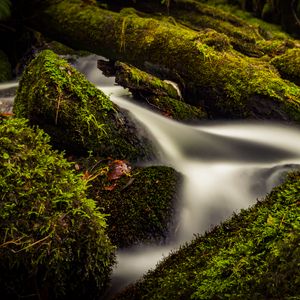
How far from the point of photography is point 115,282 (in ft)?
9.53

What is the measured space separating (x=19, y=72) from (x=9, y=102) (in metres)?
2.42

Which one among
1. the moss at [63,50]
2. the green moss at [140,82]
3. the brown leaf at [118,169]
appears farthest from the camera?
the moss at [63,50]

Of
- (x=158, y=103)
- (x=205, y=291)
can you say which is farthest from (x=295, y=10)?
(x=205, y=291)

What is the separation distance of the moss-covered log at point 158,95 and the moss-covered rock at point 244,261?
293 centimetres

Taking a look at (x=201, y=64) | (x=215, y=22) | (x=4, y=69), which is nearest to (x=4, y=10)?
(x=4, y=69)

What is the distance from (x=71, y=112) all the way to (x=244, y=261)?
243 cm

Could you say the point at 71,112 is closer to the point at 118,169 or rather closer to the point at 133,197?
the point at 118,169

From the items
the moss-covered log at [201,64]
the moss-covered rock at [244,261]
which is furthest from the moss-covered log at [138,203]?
the moss-covered log at [201,64]

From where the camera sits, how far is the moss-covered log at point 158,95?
5.07 metres

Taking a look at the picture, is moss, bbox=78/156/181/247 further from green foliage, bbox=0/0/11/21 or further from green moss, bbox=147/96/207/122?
green foliage, bbox=0/0/11/21

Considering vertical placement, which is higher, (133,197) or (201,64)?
(201,64)

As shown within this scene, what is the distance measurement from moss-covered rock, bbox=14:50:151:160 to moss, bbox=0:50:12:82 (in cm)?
311

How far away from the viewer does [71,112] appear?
377cm

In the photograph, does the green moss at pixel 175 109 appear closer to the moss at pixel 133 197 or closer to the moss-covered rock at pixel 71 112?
the moss-covered rock at pixel 71 112
